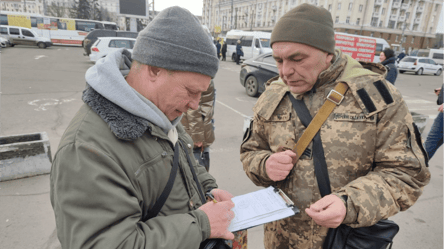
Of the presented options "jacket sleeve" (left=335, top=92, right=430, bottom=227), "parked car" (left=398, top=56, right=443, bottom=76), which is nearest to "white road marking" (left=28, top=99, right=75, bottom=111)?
"jacket sleeve" (left=335, top=92, right=430, bottom=227)

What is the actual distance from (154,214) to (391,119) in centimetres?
119

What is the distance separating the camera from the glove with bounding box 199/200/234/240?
1.02 metres

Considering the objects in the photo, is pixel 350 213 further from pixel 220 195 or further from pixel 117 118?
pixel 117 118

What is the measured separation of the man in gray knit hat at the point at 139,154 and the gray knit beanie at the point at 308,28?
1.59 ft

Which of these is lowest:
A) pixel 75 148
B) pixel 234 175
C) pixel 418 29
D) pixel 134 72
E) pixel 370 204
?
pixel 234 175

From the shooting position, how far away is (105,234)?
0.79 metres

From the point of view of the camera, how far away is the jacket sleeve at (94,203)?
779 mm

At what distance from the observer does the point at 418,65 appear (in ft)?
68.1

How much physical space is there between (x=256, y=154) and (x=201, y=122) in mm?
1394

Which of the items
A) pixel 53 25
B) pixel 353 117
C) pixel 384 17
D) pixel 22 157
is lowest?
pixel 22 157

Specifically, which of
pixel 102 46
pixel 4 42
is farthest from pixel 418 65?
pixel 4 42

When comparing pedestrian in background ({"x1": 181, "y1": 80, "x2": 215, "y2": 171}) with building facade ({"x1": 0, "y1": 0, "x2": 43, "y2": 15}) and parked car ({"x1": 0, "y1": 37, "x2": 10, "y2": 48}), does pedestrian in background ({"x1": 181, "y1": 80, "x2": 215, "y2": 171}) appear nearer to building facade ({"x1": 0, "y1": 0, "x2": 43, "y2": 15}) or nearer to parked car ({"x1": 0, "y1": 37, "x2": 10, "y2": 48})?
parked car ({"x1": 0, "y1": 37, "x2": 10, "y2": 48})

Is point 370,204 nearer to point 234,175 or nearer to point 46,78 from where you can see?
point 234,175

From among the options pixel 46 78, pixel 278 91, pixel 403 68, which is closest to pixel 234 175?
pixel 278 91
